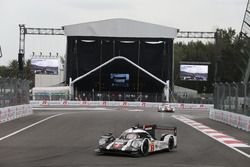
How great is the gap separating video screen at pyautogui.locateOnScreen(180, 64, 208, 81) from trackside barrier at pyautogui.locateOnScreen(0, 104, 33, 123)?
44693mm

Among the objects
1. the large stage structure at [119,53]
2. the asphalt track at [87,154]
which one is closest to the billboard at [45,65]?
the large stage structure at [119,53]

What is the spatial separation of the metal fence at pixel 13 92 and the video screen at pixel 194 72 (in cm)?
4476

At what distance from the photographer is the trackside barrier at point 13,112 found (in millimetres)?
29830

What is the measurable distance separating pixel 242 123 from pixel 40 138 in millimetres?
12253

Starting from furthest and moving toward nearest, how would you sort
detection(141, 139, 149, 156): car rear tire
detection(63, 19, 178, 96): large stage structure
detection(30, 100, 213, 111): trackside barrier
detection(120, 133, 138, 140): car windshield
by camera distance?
detection(63, 19, 178, 96): large stage structure < detection(30, 100, 213, 111): trackside barrier < detection(120, 133, 138, 140): car windshield < detection(141, 139, 149, 156): car rear tire

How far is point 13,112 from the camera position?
3322 cm

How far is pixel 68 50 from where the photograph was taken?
254ft

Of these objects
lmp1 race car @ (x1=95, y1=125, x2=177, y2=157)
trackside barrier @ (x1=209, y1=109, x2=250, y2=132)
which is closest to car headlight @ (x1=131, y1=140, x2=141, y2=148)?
lmp1 race car @ (x1=95, y1=125, x2=177, y2=157)

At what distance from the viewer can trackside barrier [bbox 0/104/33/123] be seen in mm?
29830

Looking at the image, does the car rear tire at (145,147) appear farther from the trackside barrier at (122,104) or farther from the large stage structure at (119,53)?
the large stage structure at (119,53)

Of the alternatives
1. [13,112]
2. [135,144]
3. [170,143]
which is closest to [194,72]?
[13,112]

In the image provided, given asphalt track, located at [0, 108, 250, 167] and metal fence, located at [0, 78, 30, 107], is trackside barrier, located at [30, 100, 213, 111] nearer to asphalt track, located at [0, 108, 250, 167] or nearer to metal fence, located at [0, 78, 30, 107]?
metal fence, located at [0, 78, 30, 107]

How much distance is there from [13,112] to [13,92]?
145cm

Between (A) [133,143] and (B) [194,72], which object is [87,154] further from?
(B) [194,72]
